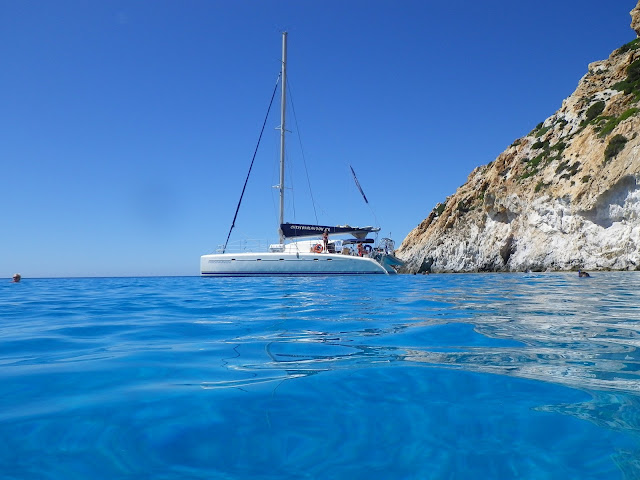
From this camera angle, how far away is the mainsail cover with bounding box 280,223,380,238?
27141 millimetres

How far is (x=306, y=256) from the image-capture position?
2497 cm

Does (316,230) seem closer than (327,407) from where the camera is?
No

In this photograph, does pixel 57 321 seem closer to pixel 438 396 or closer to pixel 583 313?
pixel 438 396

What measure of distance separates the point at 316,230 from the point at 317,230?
0.22ft

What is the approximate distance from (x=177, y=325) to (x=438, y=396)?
4.14m

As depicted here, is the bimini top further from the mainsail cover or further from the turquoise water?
the turquoise water

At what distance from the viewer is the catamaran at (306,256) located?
2506cm

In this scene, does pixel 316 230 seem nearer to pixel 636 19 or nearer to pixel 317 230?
pixel 317 230

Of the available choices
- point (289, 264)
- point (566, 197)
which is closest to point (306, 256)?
point (289, 264)

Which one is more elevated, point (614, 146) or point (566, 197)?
point (614, 146)

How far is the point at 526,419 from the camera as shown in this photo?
2.12 meters

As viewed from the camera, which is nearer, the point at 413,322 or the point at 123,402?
the point at 123,402

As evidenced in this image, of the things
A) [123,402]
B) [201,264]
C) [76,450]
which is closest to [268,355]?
[123,402]

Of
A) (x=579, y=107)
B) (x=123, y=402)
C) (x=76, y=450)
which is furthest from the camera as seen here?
(x=579, y=107)
